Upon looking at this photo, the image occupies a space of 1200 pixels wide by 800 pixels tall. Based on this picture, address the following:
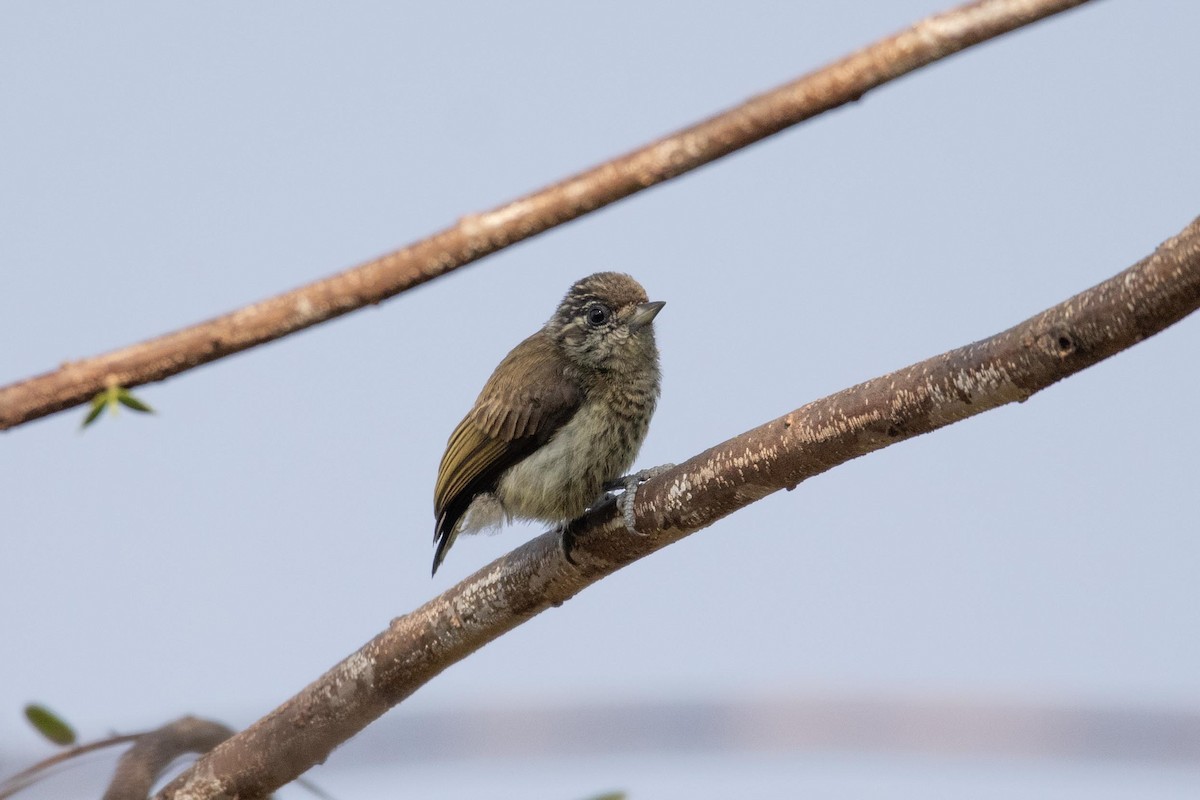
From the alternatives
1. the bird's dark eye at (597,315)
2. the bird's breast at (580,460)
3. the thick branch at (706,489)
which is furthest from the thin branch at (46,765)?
the bird's dark eye at (597,315)

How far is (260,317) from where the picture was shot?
2373 millimetres

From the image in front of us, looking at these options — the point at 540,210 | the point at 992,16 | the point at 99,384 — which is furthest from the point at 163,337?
the point at 992,16

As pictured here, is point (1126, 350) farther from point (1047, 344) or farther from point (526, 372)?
point (526, 372)

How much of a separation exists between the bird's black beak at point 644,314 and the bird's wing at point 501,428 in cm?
28

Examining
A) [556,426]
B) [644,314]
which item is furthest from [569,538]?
[644,314]

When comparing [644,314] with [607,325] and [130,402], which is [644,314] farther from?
[130,402]

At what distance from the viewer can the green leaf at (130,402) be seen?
7.78ft

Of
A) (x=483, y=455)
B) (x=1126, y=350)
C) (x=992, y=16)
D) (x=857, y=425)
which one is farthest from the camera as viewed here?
(x=483, y=455)

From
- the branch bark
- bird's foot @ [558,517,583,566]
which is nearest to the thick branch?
bird's foot @ [558,517,583,566]

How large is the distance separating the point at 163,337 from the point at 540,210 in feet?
2.07

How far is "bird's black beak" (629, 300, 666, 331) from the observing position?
4.89 meters

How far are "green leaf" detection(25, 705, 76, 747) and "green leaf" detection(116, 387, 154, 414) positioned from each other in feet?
4.25

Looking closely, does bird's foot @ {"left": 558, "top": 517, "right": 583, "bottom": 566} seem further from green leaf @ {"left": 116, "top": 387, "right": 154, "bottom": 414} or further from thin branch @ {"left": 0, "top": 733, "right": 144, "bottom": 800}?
green leaf @ {"left": 116, "top": 387, "right": 154, "bottom": 414}

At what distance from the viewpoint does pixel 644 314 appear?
193 inches
